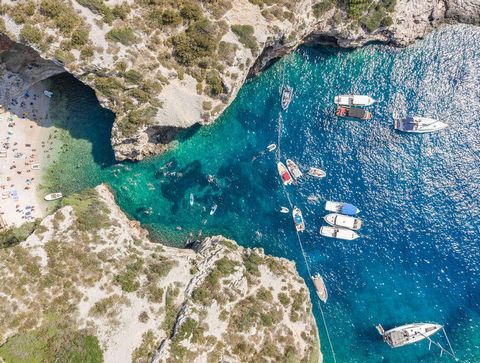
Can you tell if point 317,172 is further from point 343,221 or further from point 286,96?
point 286,96

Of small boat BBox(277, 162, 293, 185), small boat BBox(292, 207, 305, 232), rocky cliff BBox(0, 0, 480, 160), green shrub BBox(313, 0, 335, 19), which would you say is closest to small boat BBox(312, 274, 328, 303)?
small boat BBox(292, 207, 305, 232)

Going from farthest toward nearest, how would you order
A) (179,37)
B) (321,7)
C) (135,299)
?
1. (321,7)
2. (135,299)
3. (179,37)

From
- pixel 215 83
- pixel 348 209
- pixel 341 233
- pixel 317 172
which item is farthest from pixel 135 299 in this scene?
pixel 348 209

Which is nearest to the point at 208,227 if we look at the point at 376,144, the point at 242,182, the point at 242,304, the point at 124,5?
the point at 242,182

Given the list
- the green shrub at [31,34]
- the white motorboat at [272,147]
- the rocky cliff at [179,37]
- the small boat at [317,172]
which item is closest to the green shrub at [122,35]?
the rocky cliff at [179,37]

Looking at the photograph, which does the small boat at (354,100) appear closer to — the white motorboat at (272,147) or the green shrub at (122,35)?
the white motorboat at (272,147)

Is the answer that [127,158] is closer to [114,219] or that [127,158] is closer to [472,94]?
[114,219]
